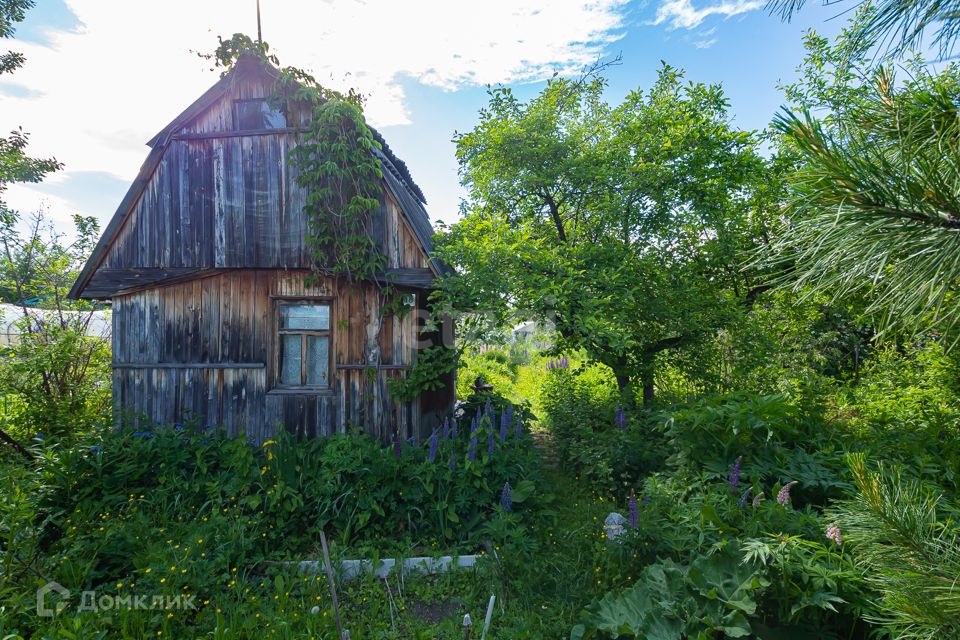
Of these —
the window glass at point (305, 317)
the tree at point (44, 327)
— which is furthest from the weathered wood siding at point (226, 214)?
the tree at point (44, 327)

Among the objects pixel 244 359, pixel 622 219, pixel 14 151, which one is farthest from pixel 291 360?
pixel 14 151

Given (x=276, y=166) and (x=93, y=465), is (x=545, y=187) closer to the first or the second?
(x=276, y=166)

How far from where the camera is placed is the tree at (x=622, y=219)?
Answer: 224 inches

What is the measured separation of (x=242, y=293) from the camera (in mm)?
6242

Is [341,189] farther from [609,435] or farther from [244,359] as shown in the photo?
[609,435]

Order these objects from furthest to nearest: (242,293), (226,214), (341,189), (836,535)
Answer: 1. (242,293)
2. (226,214)
3. (341,189)
4. (836,535)

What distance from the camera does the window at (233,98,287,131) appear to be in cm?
633

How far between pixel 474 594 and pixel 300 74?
6765mm

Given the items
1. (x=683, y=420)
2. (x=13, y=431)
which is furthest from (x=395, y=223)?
(x=13, y=431)

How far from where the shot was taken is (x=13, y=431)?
664 cm

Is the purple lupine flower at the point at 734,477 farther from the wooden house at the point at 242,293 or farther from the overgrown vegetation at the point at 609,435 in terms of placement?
the wooden house at the point at 242,293

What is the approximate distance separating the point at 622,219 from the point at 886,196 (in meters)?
5.39

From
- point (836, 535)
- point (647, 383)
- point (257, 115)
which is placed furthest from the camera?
point (647, 383)

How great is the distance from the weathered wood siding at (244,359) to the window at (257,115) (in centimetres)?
217
